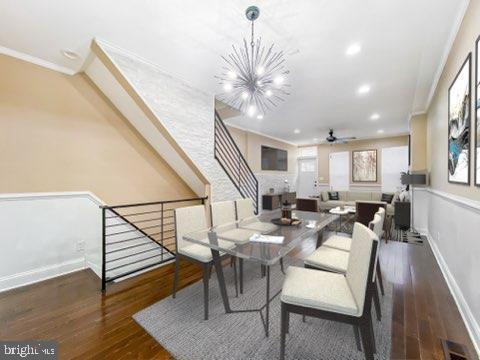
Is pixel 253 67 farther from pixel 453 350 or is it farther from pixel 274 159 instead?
pixel 274 159

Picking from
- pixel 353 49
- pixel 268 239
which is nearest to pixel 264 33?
pixel 353 49

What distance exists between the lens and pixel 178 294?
7.77 ft

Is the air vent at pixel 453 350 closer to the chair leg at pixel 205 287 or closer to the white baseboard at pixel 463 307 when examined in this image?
the white baseboard at pixel 463 307

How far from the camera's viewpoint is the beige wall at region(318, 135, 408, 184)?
24.8ft

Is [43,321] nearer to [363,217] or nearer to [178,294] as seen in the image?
[178,294]

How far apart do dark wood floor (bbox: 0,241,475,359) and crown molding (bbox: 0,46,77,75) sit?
2.69m

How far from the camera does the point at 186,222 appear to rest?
2.47 meters

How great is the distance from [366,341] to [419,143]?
17.3 feet

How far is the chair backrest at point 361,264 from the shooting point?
125 centimetres

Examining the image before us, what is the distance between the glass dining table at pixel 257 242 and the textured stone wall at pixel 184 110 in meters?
1.18

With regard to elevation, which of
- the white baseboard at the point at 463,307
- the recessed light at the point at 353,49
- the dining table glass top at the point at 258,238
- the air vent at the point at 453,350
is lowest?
the air vent at the point at 453,350

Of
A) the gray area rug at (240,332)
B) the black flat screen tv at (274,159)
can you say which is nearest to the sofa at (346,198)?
the black flat screen tv at (274,159)

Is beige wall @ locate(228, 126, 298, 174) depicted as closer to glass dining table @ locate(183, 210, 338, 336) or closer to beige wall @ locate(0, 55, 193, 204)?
beige wall @ locate(0, 55, 193, 204)

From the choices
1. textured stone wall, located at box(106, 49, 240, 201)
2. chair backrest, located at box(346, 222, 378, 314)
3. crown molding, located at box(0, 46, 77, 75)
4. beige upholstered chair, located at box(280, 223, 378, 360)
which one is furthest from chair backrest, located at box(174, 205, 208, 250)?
crown molding, located at box(0, 46, 77, 75)
